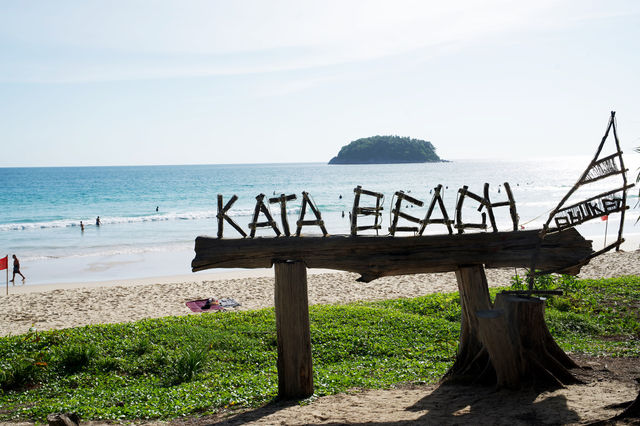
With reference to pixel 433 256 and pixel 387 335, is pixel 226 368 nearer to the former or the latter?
pixel 387 335

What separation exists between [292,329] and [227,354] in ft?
11.2

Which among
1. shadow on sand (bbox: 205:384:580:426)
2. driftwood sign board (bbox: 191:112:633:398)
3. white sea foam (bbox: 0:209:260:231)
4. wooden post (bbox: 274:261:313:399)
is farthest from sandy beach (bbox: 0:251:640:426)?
white sea foam (bbox: 0:209:260:231)

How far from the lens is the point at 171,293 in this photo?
20250 mm

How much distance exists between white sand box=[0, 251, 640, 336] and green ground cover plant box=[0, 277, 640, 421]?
161 inches

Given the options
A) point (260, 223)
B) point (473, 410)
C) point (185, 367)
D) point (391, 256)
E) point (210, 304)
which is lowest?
point (210, 304)

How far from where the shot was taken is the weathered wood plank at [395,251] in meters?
8.36

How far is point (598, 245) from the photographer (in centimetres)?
3020

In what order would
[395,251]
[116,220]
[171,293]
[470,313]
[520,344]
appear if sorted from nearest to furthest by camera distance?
[520,344]
[395,251]
[470,313]
[171,293]
[116,220]

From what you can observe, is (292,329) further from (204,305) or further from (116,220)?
(116,220)

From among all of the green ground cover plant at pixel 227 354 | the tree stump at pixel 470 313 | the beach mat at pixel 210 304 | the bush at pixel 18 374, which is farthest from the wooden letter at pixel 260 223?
the beach mat at pixel 210 304

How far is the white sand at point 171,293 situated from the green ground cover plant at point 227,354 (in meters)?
4.08

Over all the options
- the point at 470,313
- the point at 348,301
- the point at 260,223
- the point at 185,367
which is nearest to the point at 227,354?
the point at 185,367

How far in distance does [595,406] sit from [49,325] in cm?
1455

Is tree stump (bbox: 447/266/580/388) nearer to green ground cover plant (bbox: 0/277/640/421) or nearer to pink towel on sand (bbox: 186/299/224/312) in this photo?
green ground cover plant (bbox: 0/277/640/421)
